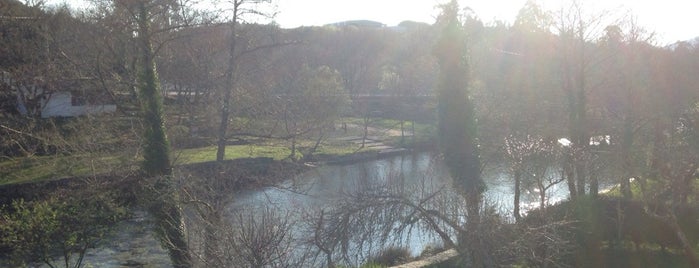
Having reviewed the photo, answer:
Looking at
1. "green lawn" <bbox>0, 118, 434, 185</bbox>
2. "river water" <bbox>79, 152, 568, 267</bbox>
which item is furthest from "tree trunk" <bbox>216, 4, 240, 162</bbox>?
"river water" <bbox>79, 152, 568, 267</bbox>

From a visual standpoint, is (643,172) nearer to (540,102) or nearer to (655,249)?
(655,249)

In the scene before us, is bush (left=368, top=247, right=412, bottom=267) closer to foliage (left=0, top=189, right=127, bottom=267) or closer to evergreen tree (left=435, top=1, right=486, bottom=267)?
evergreen tree (left=435, top=1, right=486, bottom=267)

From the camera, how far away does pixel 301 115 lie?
73.7ft

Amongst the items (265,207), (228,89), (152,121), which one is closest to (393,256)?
(265,207)

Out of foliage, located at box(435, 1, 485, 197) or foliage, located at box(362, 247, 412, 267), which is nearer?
foliage, located at box(362, 247, 412, 267)

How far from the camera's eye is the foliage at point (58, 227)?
11133mm

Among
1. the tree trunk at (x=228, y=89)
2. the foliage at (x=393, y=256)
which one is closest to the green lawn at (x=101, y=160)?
the tree trunk at (x=228, y=89)

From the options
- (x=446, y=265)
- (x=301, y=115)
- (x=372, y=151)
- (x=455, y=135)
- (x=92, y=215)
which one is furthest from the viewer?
(x=372, y=151)

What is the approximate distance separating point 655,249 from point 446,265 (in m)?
5.67

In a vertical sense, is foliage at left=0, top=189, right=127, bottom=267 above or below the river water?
above

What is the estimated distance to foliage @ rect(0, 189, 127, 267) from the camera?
11133mm

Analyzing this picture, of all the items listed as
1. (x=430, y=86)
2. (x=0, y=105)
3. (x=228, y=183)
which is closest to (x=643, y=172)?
(x=228, y=183)

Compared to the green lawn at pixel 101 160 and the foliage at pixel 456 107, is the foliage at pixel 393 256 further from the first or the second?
the green lawn at pixel 101 160

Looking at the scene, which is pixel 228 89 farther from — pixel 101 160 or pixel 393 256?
pixel 393 256
